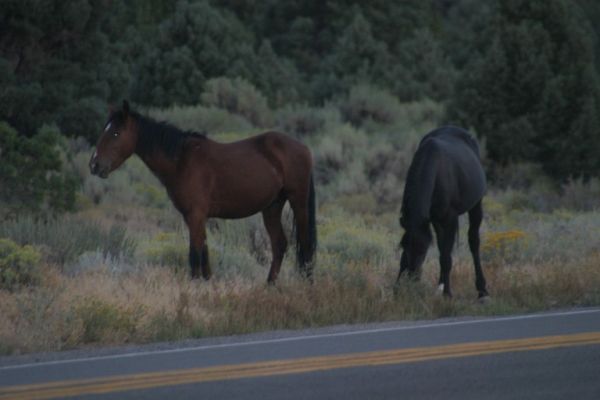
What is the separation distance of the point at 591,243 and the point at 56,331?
8.23m

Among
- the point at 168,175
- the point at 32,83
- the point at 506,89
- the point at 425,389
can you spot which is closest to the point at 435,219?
the point at 168,175

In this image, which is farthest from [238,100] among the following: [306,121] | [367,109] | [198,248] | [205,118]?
[198,248]

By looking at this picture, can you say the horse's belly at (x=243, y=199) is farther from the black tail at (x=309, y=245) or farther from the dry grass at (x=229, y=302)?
the dry grass at (x=229, y=302)

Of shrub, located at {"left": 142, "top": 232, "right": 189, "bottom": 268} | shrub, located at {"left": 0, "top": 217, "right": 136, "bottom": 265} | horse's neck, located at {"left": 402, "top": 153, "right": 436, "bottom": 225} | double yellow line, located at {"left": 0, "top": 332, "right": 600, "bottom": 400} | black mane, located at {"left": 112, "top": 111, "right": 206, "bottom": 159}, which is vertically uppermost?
black mane, located at {"left": 112, "top": 111, "right": 206, "bottom": 159}

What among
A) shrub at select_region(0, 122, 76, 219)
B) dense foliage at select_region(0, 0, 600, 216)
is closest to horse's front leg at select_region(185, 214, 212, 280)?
shrub at select_region(0, 122, 76, 219)

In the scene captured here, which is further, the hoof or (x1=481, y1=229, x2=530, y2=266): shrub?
(x1=481, y1=229, x2=530, y2=266): shrub

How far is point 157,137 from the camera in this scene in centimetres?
1445

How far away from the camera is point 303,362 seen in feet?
27.8

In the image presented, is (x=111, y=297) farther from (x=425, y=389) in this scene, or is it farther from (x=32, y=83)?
(x=32, y=83)

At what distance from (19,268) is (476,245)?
200 inches

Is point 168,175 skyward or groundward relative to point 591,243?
skyward

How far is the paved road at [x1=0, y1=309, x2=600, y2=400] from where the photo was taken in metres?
7.60

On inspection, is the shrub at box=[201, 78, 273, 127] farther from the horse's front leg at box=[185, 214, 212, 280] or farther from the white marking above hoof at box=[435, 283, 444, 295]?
the white marking above hoof at box=[435, 283, 444, 295]

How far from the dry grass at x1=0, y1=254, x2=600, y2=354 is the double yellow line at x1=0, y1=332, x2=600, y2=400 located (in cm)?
221
